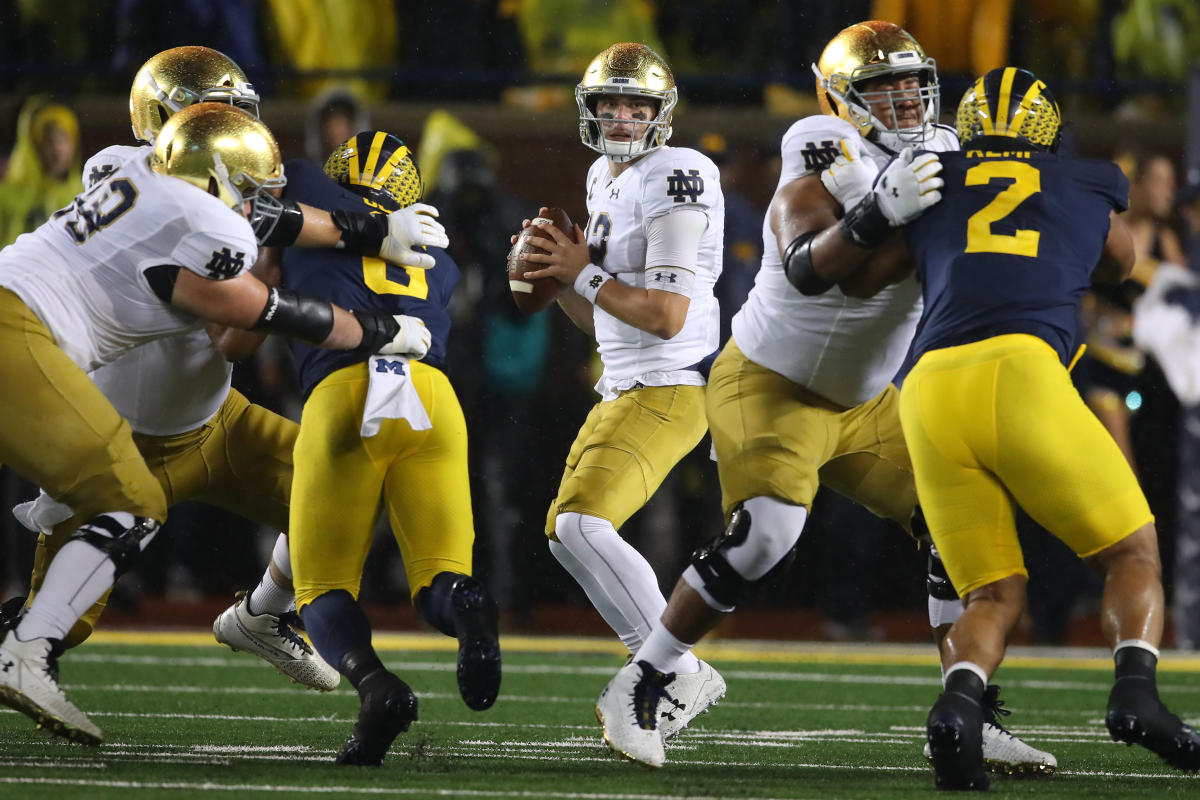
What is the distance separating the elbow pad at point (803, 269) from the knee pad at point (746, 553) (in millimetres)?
520

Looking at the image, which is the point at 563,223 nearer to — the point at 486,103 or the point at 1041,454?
the point at 1041,454

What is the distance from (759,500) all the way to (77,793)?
5.57 ft

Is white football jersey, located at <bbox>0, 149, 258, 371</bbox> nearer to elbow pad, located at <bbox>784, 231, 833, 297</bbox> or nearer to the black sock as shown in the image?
elbow pad, located at <bbox>784, 231, 833, 297</bbox>

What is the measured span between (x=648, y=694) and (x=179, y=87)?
7.07ft

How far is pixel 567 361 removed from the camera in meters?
7.70

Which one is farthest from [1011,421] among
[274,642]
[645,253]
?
[274,642]

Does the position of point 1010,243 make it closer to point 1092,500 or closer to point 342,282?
point 1092,500

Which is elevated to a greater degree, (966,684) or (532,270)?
(532,270)

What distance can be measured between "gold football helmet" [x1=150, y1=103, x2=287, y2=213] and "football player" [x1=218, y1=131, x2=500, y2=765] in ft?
0.85

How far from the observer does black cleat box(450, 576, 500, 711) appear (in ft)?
12.6

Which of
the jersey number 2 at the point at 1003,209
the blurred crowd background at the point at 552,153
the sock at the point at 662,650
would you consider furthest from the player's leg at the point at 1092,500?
the blurred crowd background at the point at 552,153

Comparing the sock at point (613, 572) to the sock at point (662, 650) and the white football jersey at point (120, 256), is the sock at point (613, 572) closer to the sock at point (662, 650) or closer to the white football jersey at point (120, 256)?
the sock at point (662, 650)

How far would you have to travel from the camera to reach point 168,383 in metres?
4.50

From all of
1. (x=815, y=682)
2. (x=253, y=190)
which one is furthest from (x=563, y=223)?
(x=815, y=682)
